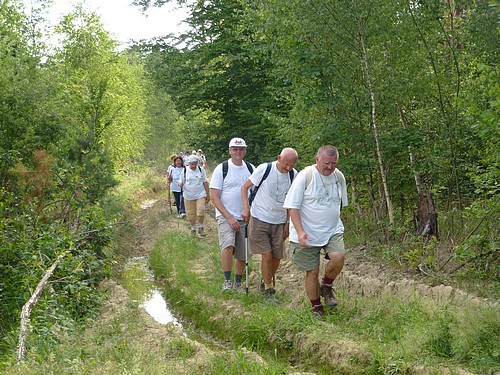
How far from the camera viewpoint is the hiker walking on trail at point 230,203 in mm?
9078

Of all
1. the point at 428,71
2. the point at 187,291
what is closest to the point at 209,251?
the point at 187,291

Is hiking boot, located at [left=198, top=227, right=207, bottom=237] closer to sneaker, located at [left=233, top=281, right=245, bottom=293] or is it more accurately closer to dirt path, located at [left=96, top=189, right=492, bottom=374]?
dirt path, located at [left=96, top=189, right=492, bottom=374]

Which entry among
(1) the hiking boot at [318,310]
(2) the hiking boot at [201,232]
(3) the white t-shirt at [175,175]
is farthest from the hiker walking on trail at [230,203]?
(3) the white t-shirt at [175,175]

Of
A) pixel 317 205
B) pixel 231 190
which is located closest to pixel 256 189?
pixel 231 190

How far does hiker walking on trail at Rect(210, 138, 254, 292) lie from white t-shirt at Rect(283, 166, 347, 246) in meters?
1.88

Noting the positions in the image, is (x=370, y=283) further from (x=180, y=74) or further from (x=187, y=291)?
(x=180, y=74)

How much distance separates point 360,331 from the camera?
6672 mm

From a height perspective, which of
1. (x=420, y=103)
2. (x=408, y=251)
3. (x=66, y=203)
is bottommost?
(x=408, y=251)

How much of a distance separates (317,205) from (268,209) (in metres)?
1.34

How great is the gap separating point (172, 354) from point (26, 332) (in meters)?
1.49

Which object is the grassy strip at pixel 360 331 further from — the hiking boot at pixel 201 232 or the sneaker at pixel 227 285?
the hiking boot at pixel 201 232

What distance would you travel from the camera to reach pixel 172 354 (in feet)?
21.2

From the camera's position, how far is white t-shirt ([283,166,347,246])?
727 cm

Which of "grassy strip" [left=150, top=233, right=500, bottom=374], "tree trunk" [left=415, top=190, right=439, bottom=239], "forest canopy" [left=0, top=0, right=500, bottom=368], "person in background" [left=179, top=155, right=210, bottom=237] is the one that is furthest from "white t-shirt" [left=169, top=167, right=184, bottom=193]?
"tree trunk" [left=415, top=190, right=439, bottom=239]
